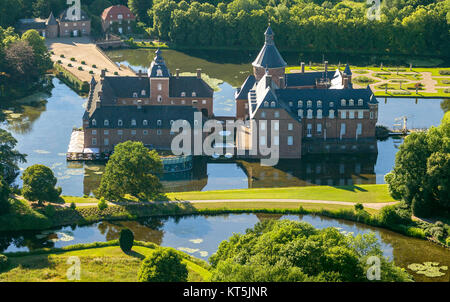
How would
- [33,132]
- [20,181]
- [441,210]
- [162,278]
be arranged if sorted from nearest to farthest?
[162,278], [441,210], [20,181], [33,132]

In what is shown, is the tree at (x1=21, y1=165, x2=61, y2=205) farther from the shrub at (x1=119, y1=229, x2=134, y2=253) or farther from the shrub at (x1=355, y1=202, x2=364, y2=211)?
the shrub at (x1=355, y1=202, x2=364, y2=211)

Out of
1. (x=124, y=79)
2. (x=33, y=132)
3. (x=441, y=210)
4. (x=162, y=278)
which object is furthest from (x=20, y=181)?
(x=441, y=210)

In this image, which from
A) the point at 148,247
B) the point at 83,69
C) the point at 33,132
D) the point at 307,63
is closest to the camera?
the point at 148,247

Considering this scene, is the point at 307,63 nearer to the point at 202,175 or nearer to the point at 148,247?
the point at 202,175

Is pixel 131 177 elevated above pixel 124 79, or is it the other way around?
pixel 124 79

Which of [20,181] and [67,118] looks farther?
[67,118]

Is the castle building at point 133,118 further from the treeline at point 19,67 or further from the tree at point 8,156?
the treeline at point 19,67

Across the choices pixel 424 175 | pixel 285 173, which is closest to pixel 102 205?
pixel 285 173
